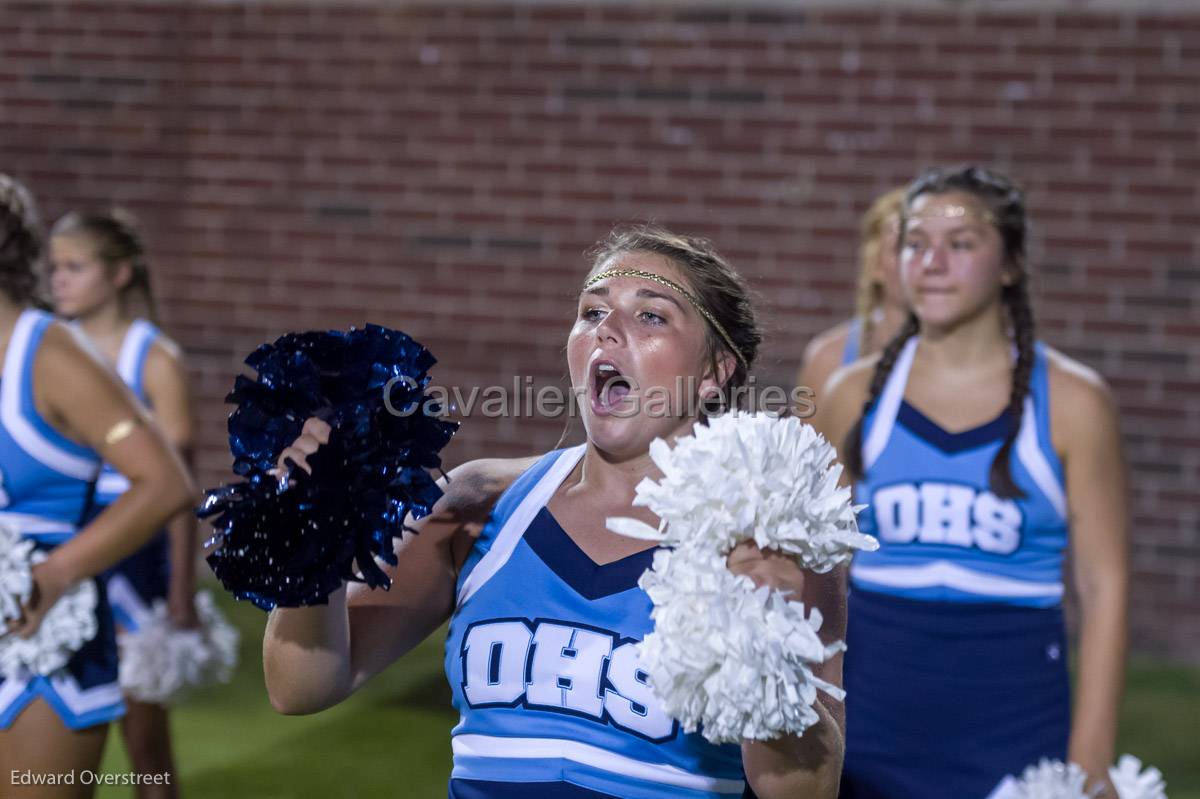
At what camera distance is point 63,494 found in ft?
9.49

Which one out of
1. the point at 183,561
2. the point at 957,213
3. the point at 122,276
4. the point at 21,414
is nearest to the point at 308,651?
the point at 21,414

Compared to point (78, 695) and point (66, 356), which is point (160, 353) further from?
point (78, 695)

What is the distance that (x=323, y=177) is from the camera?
7207mm

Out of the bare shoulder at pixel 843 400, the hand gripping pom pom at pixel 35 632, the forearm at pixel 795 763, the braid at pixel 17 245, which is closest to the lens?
the forearm at pixel 795 763

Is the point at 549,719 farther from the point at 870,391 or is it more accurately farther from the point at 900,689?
the point at 870,391

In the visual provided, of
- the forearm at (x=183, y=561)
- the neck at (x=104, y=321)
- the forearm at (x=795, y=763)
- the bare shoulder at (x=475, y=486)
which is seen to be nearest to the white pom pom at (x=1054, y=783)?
the forearm at (x=795, y=763)

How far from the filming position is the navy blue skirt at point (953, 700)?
9.36 feet

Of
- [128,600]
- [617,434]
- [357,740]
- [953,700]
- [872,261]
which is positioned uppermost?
[872,261]

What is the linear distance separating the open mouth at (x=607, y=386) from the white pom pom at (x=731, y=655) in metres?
0.46

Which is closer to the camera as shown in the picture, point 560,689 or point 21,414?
point 560,689

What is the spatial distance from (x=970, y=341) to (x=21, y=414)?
208 cm

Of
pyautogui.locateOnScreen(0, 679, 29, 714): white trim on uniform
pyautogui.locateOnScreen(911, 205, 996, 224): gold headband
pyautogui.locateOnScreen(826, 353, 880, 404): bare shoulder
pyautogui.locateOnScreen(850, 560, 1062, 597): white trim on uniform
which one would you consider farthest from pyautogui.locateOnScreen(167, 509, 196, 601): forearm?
pyautogui.locateOnScreen(911, 205, 996, 224): gold headband

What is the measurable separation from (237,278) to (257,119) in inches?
33.2

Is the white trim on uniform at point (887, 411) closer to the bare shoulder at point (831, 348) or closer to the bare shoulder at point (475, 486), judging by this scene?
the bare shoulder at point (831, 348)
